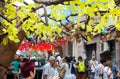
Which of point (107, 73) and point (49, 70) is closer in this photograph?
point (49, 70)

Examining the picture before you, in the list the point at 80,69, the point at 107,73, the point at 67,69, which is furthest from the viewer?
the point at 80,69

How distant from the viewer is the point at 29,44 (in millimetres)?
28719

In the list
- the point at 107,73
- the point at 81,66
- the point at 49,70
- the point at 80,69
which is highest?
the point at 49,70

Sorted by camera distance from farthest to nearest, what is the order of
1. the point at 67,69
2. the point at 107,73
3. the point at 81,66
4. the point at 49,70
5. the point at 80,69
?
the point at 80,69, the point at 81,66, the point at 67,69, the point at 107,73, the point at 49,70

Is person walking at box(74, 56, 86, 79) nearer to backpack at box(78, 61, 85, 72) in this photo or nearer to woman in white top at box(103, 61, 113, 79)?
backpack at box(78, 61, 85, 72)

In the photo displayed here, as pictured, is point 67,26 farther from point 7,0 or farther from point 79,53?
point 79,53

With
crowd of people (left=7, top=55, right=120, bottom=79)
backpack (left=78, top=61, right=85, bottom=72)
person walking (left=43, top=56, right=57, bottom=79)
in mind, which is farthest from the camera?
backpack (left=78, top=61, right=85, bottom=72)

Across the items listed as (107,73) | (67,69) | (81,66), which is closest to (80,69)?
(81,66)

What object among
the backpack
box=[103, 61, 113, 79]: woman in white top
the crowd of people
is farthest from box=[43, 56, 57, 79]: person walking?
the backpack

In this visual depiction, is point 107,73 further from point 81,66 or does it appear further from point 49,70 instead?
point 81,66

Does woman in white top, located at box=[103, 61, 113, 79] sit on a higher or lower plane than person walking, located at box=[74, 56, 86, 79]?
higher

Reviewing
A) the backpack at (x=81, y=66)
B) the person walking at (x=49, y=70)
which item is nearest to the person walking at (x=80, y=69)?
the backpack at (x=81, y=66)

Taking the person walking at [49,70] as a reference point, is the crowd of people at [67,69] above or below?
below

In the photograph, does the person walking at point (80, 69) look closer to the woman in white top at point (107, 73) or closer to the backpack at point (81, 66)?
the backpack at point (81, 66)
